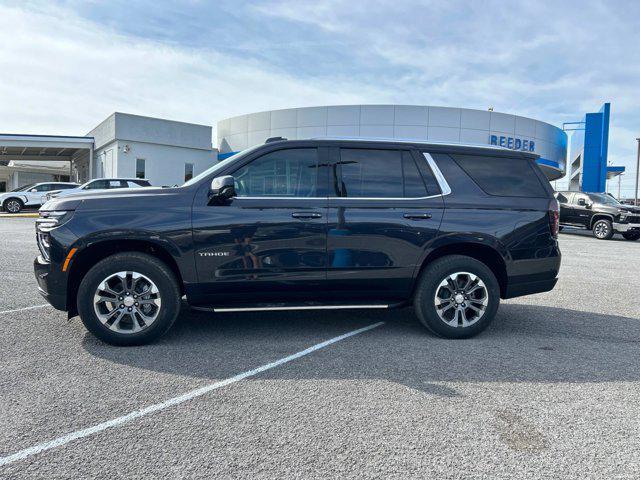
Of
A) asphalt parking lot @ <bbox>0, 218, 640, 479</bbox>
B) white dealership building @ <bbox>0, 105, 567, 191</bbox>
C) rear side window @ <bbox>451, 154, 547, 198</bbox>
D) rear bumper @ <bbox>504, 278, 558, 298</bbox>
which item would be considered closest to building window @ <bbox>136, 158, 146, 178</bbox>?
white dealership building @ <bbox>0, 105, 567, 191</bbox>

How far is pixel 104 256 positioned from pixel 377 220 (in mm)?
2563

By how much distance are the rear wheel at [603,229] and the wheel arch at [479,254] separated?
15793 millimetres

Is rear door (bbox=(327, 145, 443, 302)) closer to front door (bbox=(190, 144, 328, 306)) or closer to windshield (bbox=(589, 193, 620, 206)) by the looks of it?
front door (bbox=(190, 144, 328, 306))

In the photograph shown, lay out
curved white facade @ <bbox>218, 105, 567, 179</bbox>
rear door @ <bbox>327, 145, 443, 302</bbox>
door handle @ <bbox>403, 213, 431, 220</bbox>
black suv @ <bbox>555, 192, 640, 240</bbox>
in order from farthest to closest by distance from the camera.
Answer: curved white facade @ <bbox>218, 105, 567, 179</bbox>
black suv @ <bbox>555, 192, 640, 240</bbox>
door handle @ <bbox>403, 213, 431, 220</bbox>
rear door @ <bbox>327, 145, 443, 302</bbox>

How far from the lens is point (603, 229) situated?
1872 cm

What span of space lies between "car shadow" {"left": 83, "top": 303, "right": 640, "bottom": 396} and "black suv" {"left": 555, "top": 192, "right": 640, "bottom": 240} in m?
14.0

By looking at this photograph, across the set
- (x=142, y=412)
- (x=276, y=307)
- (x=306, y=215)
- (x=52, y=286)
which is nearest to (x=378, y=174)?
(x=306, y=215)

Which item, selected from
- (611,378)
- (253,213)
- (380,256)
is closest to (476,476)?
(611,378)

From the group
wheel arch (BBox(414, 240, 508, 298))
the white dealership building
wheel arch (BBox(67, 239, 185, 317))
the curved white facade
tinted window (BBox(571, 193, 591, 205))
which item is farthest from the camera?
the curved white facade

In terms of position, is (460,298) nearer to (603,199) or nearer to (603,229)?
(603,229)

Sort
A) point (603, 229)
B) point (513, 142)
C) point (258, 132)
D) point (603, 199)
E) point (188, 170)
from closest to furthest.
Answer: point (603, 229) < point (603, 199) < point (188, 170) < point (513, 142) < point (258, 132)

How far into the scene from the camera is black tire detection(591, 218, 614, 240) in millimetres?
18578

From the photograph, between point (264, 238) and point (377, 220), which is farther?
point (377, 220)

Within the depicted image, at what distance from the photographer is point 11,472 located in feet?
8.29
